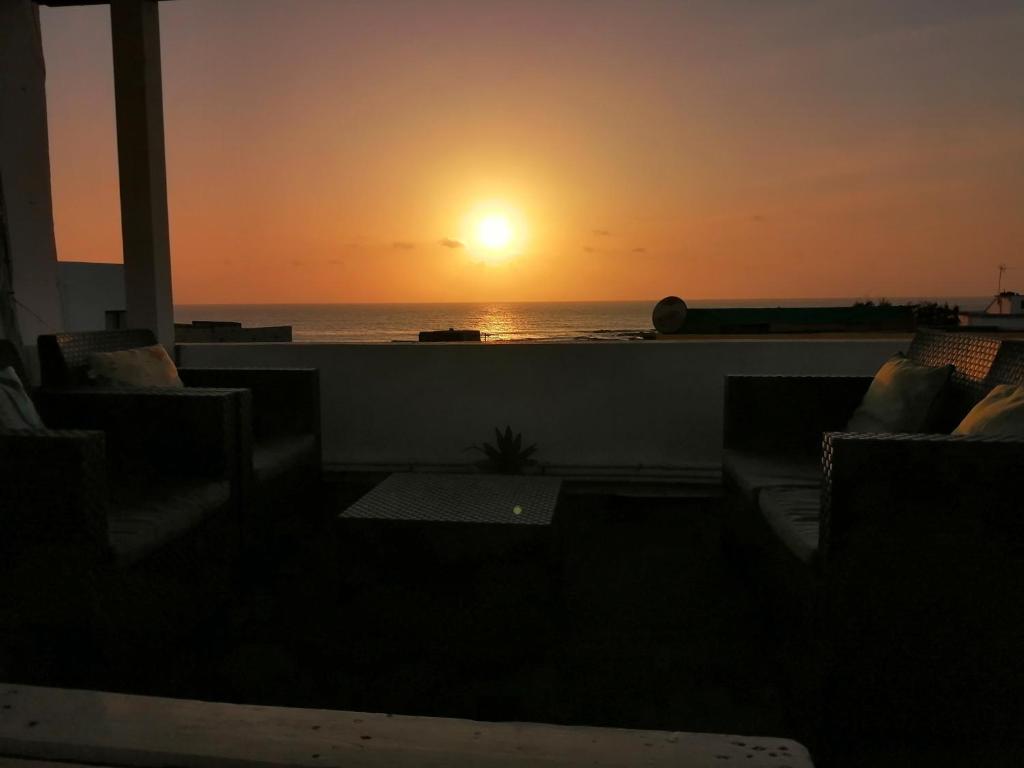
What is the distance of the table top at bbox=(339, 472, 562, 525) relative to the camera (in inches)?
77.9

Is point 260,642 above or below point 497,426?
below

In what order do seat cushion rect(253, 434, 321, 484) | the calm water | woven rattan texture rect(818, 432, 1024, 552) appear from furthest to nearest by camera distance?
1. the calm water
2. seat cushion rect(253, 434, 321, 484)
3. woven rattan texture rect(818, 432, 1024, 552)

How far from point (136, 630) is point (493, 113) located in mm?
4815

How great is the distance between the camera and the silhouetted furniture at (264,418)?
7.96ft

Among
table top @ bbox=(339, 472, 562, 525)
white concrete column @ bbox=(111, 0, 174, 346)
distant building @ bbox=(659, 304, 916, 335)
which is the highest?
white concrete column @ bbox=(111, 0, 174, 346)

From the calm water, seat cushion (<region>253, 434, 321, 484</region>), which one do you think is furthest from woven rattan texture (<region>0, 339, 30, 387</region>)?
the calm water

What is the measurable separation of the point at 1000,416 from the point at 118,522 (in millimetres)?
2179

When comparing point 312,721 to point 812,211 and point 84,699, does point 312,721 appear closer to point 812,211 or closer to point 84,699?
point 84,699

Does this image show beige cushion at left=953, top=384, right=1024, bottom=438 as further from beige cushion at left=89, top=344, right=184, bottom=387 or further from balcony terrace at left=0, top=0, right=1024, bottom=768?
beige cushion at left=89, top=344, right=184, bottom=387

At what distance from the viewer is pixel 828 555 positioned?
149cm

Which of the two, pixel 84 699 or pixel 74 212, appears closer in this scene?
pixel 84 699

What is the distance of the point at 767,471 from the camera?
7.70ft

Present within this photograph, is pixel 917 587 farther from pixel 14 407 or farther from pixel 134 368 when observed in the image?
pixel 134 368

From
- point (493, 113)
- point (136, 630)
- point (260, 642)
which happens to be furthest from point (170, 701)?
point (493, 113)
